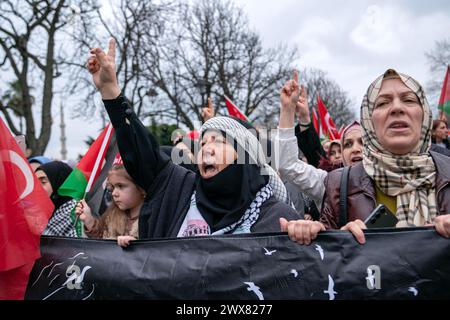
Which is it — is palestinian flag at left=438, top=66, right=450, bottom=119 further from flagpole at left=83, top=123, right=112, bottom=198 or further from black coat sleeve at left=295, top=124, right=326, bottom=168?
flagpole at left=83, top=123, right=112, bottom=198

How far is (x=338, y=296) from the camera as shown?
2.02 meters

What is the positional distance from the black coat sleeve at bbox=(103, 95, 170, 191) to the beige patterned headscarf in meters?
1.17

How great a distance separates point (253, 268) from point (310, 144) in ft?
8.54

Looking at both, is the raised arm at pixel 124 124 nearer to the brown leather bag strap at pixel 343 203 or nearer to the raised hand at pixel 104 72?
the raised hand at pixel 104 72

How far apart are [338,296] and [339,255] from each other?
17 cm

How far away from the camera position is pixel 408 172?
7.57 feet

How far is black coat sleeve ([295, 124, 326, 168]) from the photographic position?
4.41m

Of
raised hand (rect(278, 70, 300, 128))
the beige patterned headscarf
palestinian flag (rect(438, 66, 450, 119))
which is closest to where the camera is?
Result: the beige patterned headscarf

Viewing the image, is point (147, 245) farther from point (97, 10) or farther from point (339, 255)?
point (97, 10)

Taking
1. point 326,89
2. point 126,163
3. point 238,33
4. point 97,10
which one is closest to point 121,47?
point 97,10

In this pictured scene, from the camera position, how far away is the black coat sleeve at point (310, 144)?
441cm

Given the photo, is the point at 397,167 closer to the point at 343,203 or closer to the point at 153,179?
the point at 343,203

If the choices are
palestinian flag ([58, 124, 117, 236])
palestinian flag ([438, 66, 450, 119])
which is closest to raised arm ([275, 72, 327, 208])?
palestinian flag ([58, 124, 117, 236])

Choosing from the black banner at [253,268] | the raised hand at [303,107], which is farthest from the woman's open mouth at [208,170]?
the raised hand at [303,107]
